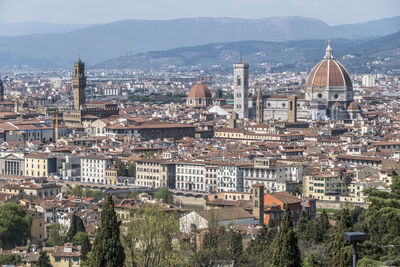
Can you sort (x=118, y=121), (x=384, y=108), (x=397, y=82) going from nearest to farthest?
1. (x=118, y=121)
2. (x=384, y=108)
3. (x=397, y=82)

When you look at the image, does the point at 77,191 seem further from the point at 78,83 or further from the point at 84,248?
the point at 78,83

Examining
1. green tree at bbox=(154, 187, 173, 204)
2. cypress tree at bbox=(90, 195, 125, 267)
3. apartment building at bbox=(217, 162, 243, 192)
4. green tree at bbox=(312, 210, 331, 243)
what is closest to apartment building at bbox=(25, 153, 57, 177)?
green tree at bbox=(154, 187, 173, 204)

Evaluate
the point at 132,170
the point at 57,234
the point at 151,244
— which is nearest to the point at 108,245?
the point at 151,244

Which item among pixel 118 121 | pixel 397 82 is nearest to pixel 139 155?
pixel 118 121

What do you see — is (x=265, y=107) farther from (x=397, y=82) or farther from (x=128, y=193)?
(x=397, y=82)

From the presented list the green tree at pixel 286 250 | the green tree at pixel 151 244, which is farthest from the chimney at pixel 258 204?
the green tree at pixel 286 250
